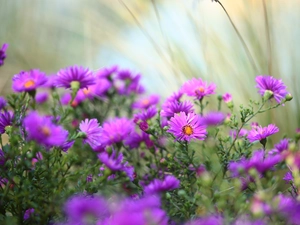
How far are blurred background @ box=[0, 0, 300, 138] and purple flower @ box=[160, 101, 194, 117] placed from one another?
336 millimetres

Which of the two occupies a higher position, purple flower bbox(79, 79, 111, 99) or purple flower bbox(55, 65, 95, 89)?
purple flower bbox(79, 79, 111, 99)

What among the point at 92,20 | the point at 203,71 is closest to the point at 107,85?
the point at 203,71

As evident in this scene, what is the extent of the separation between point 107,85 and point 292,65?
19.7 inches

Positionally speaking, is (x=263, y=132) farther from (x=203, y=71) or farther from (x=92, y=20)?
(x=92, y=20)

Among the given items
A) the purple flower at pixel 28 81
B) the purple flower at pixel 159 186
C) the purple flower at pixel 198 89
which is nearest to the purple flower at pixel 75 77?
the purple flower at pixel 28 81

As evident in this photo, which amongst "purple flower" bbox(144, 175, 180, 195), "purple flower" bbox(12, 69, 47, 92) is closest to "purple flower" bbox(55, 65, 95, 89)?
"purple flower" bbox(12, 69, 47, 92)

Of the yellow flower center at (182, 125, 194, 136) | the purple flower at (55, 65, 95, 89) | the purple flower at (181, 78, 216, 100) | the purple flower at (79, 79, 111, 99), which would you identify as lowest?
the yellow flower center at (182, 125, 194, 136)

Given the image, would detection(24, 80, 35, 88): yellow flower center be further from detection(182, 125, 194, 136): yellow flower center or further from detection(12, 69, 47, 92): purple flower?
detection(182, 125, 194, 136): yellow flower center

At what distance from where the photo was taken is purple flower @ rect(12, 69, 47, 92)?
873 mm

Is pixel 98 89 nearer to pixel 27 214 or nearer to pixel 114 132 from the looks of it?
pixel 114 132

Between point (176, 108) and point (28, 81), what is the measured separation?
30 centimetres

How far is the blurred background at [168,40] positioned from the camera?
121 cm

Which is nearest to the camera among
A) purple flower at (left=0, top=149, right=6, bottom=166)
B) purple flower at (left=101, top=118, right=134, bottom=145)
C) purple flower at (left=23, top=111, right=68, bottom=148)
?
purple flower at (left=23, top=111, right=68, bottom=148)

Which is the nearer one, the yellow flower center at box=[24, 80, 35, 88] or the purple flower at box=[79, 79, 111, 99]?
the yellow flower center at box=[24, 80, 35, 88]
